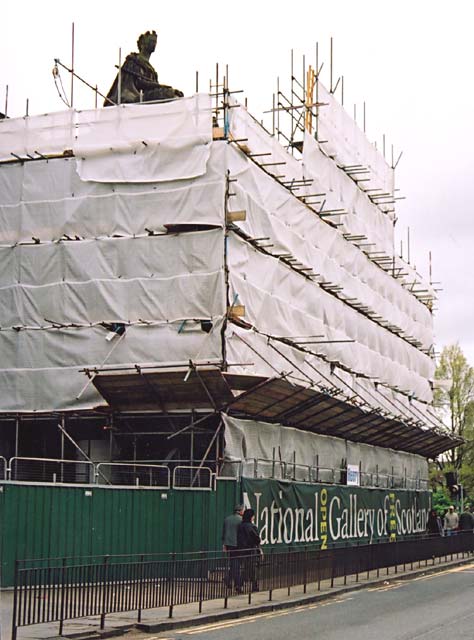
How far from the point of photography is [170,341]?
2838 centimetres

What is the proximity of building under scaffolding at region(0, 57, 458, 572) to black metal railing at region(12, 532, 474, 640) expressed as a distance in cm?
448

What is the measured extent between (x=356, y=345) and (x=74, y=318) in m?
13.1

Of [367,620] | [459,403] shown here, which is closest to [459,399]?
[459,403]

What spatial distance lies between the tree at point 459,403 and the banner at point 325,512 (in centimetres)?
2801

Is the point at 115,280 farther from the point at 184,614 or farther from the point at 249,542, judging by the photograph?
the point at 184,614

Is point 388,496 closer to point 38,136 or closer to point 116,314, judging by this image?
point 116,314

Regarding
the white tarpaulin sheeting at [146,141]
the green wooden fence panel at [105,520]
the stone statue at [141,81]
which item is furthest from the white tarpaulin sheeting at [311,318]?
the stone statue at [141,81]

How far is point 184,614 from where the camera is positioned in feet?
58.0

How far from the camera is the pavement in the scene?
14969 mm

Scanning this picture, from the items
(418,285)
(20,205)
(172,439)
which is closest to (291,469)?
(172,439)

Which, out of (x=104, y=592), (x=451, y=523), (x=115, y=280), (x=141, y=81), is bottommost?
(x=104, y=592)

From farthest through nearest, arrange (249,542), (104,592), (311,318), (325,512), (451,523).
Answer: (451,523) < (311,318) < (325,512) < (249,542) < (104,592)

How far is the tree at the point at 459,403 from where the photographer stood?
2766 inches

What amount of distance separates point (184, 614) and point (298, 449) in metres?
15.2
